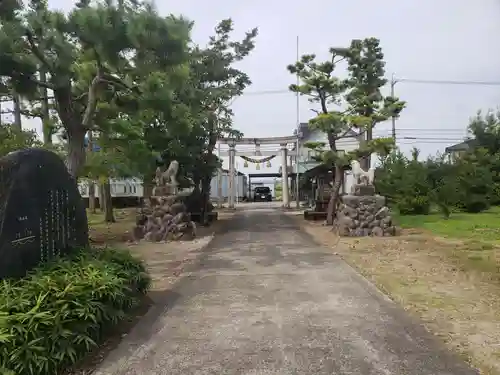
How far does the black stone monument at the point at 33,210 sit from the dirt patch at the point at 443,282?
404cm

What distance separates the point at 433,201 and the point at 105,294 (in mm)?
18467

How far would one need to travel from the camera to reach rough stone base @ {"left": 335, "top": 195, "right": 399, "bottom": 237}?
1443 cm

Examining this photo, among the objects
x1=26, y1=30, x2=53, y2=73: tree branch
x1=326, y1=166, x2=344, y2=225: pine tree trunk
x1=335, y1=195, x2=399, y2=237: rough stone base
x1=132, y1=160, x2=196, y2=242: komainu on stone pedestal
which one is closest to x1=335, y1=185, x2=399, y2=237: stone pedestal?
x1=335, y1=195, x2=399, y2=237: rough stone base

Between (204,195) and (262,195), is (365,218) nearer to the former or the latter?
(204,195)

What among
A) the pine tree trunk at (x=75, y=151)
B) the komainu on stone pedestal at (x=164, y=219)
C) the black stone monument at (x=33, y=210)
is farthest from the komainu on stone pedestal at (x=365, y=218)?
the black stone monument at (x=33, y=210)

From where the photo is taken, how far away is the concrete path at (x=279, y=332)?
4.14 meters

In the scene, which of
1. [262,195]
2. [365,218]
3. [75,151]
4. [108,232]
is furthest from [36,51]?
[262,195]

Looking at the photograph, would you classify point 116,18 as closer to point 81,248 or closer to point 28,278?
point 81,248

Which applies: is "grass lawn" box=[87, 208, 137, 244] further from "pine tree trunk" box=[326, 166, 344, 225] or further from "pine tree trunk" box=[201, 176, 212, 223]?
"pine tree trunk" box=[326, 166, 344, 225]

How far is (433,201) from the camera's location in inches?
828

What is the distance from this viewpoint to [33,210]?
5.07m

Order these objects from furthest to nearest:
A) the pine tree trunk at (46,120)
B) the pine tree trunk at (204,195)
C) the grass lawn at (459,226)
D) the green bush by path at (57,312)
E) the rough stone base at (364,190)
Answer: the pine tree trunk at (204,195), the rough stone base at (364,190), the grass lawn at (459,226), the pine tree trunk at (46,120), the green bush by path at (57,312)

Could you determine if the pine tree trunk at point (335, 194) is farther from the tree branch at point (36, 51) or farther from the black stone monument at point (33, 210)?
the black stone monument at point (33, 210)

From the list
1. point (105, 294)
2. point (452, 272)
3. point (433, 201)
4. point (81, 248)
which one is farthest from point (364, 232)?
point (105, 294)
